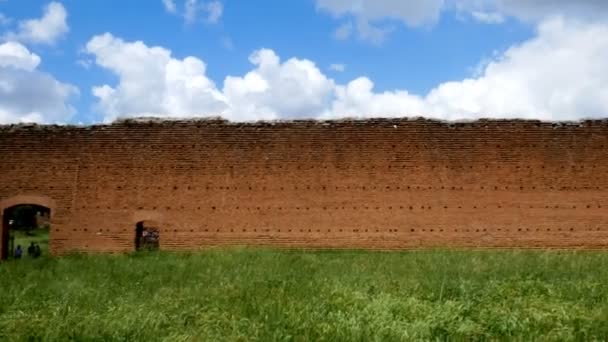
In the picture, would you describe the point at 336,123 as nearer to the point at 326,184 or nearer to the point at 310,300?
the point at 326,184

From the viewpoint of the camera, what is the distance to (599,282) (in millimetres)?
10203

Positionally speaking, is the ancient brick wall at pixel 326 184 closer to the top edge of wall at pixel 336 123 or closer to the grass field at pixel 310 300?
the top edge of wall at pixel 336 123

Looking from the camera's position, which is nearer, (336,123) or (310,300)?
(310,300)

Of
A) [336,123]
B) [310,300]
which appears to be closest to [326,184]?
[336,123]

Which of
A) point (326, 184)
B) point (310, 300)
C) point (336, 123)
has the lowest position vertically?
point (310, 300)

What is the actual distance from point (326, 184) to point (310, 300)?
28.4 feet

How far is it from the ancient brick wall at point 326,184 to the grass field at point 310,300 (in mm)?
3342

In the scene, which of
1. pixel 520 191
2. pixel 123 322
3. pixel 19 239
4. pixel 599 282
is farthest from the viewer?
pixel 19 239

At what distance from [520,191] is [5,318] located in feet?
42.9

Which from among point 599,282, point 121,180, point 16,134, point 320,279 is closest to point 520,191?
point 599,282

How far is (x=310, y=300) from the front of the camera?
341 inches

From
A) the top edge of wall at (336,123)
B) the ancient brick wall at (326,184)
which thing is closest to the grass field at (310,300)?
the ancient brick wall at (326,184)

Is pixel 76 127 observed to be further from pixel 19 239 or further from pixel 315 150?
pixel 19 239

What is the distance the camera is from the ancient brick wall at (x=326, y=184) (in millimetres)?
17094
